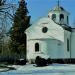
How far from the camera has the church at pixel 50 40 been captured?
61.2 meters

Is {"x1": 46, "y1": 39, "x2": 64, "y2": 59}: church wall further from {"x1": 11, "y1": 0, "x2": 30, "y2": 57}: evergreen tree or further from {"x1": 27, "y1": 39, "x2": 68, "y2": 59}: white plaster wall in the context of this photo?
{"x1": 11, "y1": 0, "x2": 30, "y2": 57}: evergreen tree

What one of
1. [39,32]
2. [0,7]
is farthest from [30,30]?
[0,7]

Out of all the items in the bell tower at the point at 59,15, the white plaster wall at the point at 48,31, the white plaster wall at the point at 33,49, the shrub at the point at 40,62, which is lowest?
the shrub at the point at 40,62

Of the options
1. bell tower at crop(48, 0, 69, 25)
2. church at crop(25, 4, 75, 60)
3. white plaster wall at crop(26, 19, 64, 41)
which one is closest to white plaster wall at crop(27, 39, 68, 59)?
church at crop(25, 4, 75, 60)

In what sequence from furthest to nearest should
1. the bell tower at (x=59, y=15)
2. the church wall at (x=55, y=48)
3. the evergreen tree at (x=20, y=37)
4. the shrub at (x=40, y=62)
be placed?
the evergreen tree at (x=20, y=37) → the bell tower at (x=59, y=15) → the church wall at (x=55, y=48) → the shrub at (x=40, y=62)

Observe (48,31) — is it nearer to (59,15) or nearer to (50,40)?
(50,40)

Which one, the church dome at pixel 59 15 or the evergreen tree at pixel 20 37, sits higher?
the church dome at pixel 59 15

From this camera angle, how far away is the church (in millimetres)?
61219

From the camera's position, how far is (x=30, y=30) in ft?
212

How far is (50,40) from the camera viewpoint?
61.7 meters

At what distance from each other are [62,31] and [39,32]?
380 cm

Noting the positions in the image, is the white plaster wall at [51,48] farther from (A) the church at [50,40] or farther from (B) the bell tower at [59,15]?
(B) the bell tower at [59,15]

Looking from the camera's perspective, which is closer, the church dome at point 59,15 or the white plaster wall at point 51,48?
the white plaster wall at point 51,48


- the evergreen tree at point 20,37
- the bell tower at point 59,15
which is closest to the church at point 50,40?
the bell tower at point 59,15
